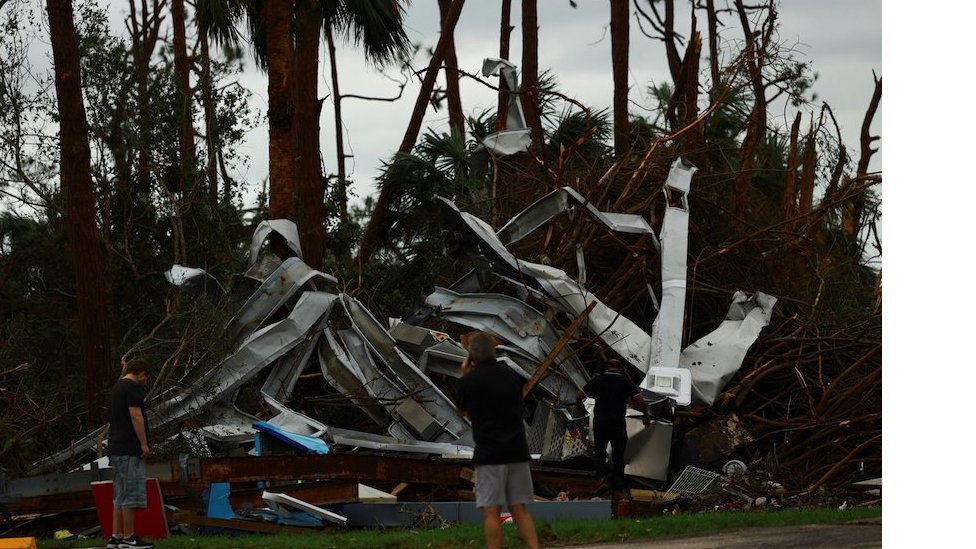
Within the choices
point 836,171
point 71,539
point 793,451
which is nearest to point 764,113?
point 836,171

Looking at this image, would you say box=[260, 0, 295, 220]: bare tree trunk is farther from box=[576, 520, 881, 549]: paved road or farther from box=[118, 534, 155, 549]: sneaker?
box=[576, 520, 881, 549]: paved road

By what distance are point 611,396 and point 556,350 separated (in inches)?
76.8

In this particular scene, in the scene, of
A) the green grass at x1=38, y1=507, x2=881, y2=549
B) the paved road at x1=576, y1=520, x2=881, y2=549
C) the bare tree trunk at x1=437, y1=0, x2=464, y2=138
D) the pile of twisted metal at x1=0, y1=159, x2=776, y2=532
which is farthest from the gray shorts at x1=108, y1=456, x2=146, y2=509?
the bare tree trunk at x1=437, y1=0, x2=464, y2=138

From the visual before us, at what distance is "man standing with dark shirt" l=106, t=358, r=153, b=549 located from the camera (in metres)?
9.05

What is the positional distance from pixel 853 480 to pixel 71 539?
24.3ft

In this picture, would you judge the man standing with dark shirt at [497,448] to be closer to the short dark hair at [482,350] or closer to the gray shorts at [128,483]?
the short dark hair at [482,350]

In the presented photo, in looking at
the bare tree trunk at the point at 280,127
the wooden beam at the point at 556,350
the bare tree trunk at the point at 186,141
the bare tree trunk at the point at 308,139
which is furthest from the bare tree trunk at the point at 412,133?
the wooden beam at the point at 556,350

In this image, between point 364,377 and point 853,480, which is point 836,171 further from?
point 364,377

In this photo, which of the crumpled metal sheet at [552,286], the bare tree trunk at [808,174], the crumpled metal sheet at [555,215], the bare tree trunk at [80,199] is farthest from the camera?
the bare tree trunk at [808,174]

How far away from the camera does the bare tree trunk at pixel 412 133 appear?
19.1m

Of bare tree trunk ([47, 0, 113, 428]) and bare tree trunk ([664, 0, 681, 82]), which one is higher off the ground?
bare tree trunk ([664, 0, 681, 82])

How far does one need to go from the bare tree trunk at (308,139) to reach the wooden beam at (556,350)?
529 centimetres

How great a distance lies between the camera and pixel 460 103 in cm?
2675

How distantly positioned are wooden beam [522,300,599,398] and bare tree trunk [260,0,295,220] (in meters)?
4.89
